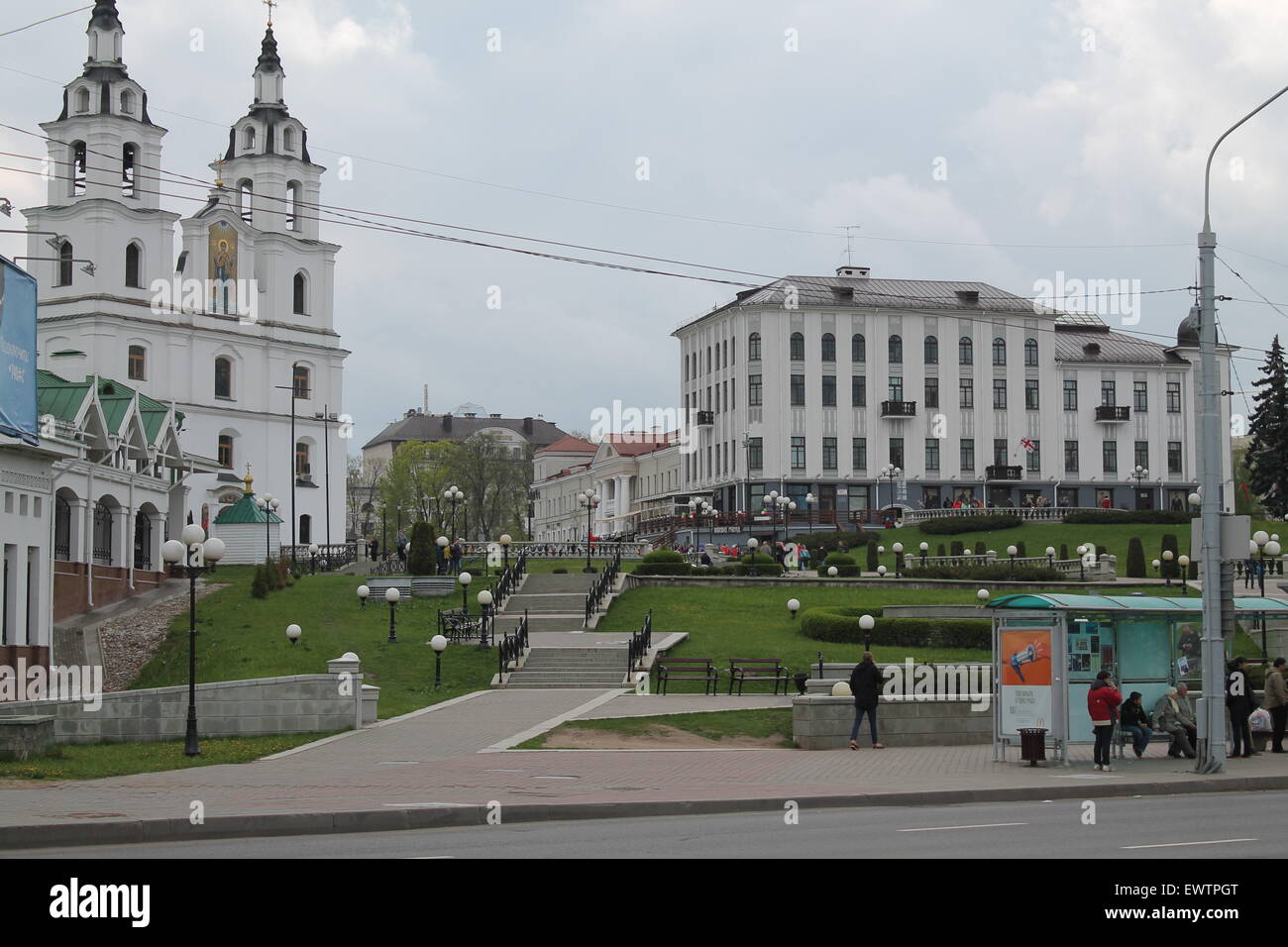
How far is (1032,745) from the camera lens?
2311 centimetres

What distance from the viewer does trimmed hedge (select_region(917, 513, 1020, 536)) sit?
248 ft

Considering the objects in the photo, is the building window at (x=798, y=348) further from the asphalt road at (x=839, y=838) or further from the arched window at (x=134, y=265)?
the asphalt road at (x=839, y=838)

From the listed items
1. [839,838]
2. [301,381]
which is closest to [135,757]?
[839,838]

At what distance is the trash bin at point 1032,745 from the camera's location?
75.6 feet

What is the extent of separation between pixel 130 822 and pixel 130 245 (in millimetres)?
71163

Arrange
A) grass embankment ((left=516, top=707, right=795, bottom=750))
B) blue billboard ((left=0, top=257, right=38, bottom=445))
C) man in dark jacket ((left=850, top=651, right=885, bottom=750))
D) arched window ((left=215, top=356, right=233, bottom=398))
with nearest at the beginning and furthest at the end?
man in dark jacket ((left=850, top=651, right=885, bottom=750)) → grass embankment ((left=516, top=707, right=795, bottom=750)) → blue billboard ((left=0, top=257, right=38, bottom=445)) → arched window ((left=215, top=356, right=233, bottom=398))

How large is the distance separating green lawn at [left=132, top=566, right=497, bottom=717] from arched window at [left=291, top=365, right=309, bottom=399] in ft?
134

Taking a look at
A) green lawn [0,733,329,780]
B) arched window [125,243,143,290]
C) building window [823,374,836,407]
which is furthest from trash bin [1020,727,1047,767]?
building window [823,374,836,407]

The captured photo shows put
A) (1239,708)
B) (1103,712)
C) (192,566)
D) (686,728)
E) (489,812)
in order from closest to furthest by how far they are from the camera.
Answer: (489,812)
(1103,712)
(1239,708)
(192,566)
(686,728)

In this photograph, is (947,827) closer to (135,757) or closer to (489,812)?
(489,812)

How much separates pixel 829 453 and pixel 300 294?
111ft

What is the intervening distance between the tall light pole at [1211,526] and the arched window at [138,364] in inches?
2705

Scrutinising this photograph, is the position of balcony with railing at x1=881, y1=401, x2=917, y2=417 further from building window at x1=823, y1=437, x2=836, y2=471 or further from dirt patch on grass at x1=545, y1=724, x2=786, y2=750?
dirt patch on grass at x1=545, y1=724, x2=786, y2=750
